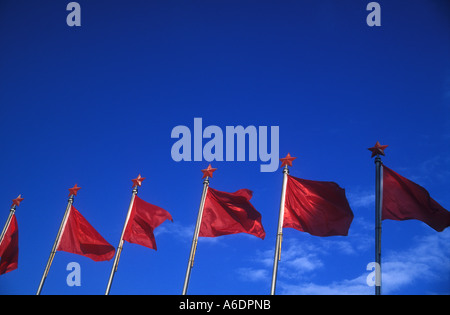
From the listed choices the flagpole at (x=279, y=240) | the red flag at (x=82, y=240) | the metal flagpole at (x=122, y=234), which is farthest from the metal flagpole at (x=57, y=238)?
the flagpole at (x=279, y=240)

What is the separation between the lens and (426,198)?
2209cm

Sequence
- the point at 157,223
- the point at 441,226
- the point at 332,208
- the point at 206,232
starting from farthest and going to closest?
the point at 157,223 < the point at 206,232 < the point at 332,208 < the point at 441,226

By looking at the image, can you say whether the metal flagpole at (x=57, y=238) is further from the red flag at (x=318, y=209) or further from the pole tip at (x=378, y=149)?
the pole tip at (x=378, y=149)

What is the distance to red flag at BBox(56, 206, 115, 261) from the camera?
27352 mm

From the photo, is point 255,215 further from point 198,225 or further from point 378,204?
point 378,204

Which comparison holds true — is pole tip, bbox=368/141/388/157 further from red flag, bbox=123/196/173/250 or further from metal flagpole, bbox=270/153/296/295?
red flag, bbox=123/196/173/250

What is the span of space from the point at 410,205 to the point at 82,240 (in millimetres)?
20044

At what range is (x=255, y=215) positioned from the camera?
25312 mm

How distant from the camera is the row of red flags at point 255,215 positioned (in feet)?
72.6

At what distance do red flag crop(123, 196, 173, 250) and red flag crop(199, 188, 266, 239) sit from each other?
3.46m
